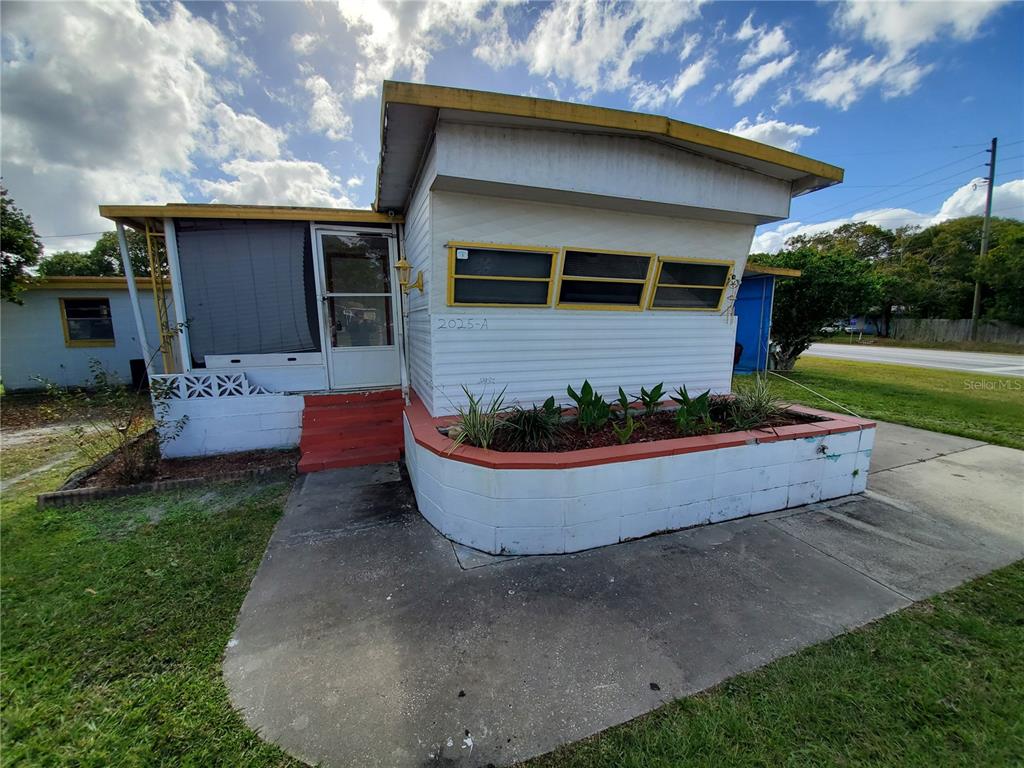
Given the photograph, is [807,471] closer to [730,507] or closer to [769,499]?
[769,499]

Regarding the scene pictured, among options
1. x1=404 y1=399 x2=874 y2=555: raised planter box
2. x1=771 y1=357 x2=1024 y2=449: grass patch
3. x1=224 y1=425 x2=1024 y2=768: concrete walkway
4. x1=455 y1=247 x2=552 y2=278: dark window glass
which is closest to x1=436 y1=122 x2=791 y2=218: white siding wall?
x1=455 y1=247 x2=552 y2=278: dark window glass

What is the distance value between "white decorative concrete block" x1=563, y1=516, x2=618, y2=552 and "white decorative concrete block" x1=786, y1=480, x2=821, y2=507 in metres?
1.92

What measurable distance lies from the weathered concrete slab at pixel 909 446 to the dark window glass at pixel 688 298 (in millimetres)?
2728

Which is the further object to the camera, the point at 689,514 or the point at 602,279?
the point at 602,279

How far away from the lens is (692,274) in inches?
180

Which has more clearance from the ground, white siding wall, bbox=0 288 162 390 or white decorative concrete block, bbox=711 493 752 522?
white siding wall, bbox=0 288 162 390

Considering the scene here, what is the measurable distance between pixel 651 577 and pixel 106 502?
16.4 ft

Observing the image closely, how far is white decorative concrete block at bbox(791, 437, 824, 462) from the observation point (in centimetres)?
353

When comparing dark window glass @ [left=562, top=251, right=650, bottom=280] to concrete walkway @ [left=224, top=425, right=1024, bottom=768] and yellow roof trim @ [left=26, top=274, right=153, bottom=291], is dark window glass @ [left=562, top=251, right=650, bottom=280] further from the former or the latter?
yellow roof trim @ [left=26, top=274, right=153, bottom=291]

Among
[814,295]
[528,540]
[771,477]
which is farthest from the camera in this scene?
[814,295]

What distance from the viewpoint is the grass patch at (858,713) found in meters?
1.49

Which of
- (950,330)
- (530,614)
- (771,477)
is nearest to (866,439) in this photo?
(771,477)

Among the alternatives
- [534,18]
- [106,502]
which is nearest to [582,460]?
[106,502]

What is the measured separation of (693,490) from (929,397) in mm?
8919
